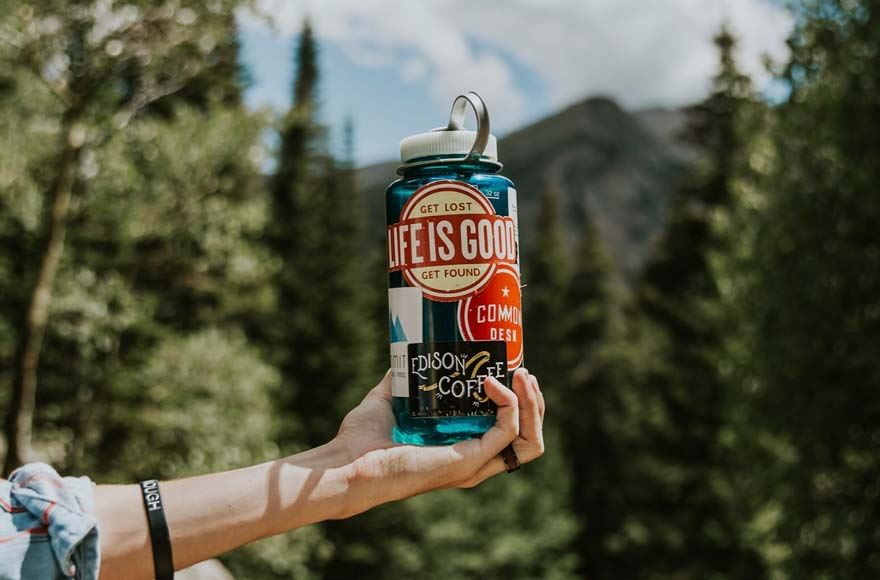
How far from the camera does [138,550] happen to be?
1964 mm

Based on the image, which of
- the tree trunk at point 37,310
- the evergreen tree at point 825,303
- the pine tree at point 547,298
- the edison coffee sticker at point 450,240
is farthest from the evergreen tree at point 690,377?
the edison coffee sticker at point 450,240

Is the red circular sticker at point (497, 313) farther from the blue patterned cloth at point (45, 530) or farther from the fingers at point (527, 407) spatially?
the blue patterned cloth at point (45, 530)

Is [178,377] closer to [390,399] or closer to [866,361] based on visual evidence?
[866,361]

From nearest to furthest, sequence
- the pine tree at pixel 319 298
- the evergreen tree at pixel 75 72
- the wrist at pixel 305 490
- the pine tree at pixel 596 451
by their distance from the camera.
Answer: the wrist at pixel 305 490
the evergreen tree at pixel 75 72
the pine tree at pixel 319 298
the pine tree at pixel 596 451

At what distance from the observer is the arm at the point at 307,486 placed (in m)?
1.98

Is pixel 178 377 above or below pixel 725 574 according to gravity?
above

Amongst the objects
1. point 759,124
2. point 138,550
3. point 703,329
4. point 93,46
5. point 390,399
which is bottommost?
point 138,550

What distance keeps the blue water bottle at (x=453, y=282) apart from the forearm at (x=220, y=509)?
1.09ft

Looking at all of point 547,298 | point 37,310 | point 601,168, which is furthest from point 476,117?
point 601,168

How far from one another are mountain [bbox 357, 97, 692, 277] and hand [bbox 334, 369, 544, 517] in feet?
401

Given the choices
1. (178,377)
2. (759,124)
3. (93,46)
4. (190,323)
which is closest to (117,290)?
(178,377)

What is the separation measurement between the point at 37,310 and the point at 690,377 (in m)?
19.6

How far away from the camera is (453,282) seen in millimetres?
2385

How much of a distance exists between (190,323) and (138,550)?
70.4 ft
